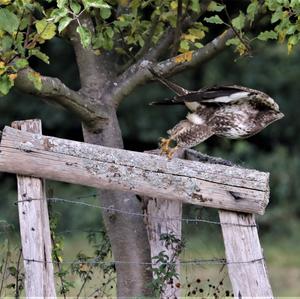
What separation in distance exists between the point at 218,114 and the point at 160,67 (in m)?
0.46

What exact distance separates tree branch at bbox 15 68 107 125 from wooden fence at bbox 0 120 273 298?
422 mm

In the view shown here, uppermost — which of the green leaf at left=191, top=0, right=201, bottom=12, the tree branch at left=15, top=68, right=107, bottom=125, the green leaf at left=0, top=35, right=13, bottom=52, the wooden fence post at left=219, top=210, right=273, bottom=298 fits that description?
the green leaf at left=191, top=0, right=201, bottom=12

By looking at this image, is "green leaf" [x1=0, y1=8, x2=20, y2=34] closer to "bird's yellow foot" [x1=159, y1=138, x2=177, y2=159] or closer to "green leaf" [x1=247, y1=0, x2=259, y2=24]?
"bird's yellow foot" [x1=159, y1=138, x2=177, y2=159]

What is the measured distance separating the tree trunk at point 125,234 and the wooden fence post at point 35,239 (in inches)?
36.3

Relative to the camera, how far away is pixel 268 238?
11.0m

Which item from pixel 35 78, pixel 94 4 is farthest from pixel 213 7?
pixel 94 4

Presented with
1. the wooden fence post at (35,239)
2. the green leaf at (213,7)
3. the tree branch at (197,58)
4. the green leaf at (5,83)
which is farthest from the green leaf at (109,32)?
the wooden fence post at (35,239)

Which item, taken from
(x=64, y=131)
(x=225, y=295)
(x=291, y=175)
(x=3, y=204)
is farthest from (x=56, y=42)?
(x=225, y=295)

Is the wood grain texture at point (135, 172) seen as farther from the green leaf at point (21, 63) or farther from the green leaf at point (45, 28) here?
the green leaf at point (45, 28)

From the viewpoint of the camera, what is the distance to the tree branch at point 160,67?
15.5 feet

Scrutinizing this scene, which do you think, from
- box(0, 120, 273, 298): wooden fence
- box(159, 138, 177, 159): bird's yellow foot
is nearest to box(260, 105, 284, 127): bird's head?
box(159, 138, 177, 159): bird's yellow foot

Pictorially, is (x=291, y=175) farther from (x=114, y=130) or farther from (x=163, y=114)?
(x=114, y=130)

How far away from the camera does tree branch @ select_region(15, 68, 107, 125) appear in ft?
14.1

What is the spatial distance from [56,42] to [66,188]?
1946 mm
